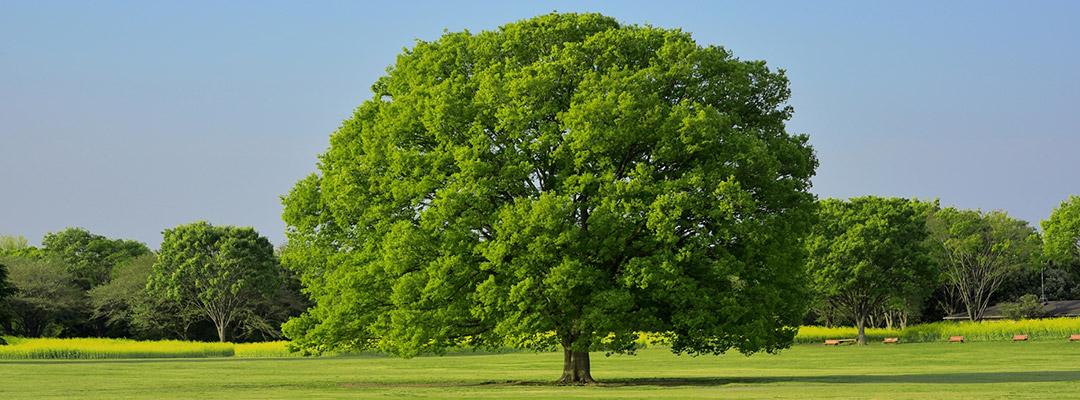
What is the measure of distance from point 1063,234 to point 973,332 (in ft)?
123

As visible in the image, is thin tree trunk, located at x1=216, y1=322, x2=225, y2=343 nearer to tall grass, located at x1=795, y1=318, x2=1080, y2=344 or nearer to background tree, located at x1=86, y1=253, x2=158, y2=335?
background tree, located at x1=86, y1=253, x2=158, y2=335

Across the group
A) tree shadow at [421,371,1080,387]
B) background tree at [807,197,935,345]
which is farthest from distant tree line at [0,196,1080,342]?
tree shadow at [421,371,1080,387]

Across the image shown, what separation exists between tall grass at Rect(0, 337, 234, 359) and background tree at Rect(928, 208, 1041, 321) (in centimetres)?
7188

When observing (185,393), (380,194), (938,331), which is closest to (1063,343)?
(938,331)

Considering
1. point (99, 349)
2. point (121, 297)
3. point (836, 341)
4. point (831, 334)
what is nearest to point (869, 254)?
point (836, 341)

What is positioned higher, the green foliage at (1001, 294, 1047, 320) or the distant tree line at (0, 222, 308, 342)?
the distant tree line at (0, 222, 308, 342)

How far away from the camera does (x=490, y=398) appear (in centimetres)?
2600

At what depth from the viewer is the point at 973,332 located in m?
91.1

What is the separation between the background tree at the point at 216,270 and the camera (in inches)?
3903

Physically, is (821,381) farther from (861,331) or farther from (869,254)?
(861,331)

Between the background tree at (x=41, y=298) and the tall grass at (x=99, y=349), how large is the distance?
19441 mm

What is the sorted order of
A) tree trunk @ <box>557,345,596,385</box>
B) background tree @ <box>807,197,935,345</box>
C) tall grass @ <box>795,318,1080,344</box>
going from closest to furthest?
1. tree trunk @ <box>557,345,596,385</box>
2. tall grass @ <box>795,318,1080,344</box>
3. background tree @ <box>807,197,935,345</box>

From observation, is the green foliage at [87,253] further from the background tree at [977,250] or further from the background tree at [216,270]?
the background tree at [977,250]

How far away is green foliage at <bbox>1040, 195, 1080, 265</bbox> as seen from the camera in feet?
393
